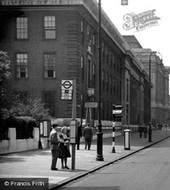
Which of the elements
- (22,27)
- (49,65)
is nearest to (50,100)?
(49,65)

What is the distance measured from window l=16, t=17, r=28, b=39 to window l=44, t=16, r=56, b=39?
1783 mm

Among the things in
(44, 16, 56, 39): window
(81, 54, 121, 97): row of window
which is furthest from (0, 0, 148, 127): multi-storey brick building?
(81, 54, 121, 97): row of window

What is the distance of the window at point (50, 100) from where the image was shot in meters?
46.1

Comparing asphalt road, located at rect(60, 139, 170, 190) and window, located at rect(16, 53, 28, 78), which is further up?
window, located at rect(16, 53, 28, 78)

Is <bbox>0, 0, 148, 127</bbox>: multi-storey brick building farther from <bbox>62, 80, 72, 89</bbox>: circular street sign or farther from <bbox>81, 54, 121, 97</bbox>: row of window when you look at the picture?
<bbox>62, 80, 72, 89</bbox>: circular street sign

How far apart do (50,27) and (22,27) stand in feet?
8.19

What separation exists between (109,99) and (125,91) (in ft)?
39.9

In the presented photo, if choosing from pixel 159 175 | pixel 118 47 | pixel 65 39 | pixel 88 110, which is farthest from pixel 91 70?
pixel 159 175

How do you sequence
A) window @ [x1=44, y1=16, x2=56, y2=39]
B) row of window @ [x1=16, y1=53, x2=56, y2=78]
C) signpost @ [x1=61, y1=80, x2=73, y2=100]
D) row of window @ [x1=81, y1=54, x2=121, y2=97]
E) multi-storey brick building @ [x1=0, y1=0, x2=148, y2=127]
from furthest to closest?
row of window @ [x1=81, y1=54, x2=121, y2=97]
row of window @ [x1=16, y1=53, x2=56, y2=78]
window @ [x1=44, y1=16, x2=56, y2=39]
multi-storey brick building @ [x1=0, y1=0, x2=148, y2=127]
signpost @ [x1=61, y1=80, x2=73, y2=100]

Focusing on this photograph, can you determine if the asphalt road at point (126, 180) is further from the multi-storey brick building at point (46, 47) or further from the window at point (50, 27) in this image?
the window at point (50, 27)

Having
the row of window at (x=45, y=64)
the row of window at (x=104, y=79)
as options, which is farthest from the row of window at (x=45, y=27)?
the row of window at (x=104, y=79)

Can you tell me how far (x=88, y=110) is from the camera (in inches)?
2012

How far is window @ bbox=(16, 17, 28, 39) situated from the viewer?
46.9 metres

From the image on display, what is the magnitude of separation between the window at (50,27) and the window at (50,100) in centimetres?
492
